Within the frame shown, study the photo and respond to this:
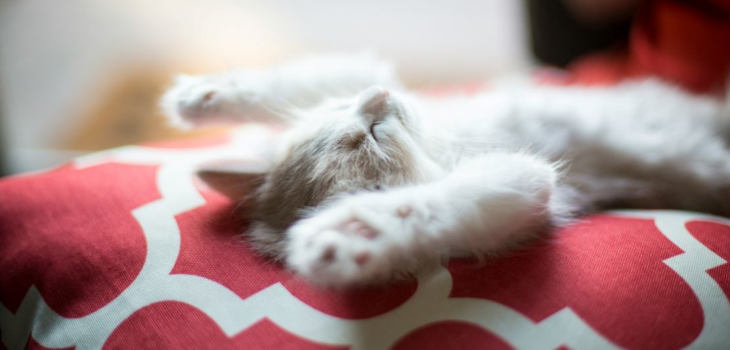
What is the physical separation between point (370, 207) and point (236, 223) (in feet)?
0.88

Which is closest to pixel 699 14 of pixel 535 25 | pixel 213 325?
pixel 535 25

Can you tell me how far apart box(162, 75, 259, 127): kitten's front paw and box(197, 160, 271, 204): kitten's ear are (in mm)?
89

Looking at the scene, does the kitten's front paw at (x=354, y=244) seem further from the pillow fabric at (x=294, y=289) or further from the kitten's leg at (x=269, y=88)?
the kitten's leg at (x=269, y=88)

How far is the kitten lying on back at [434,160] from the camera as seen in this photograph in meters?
0.56

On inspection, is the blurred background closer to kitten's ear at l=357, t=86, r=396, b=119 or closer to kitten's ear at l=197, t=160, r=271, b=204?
kitten's ear at l=357, t=86, r=396, b=119

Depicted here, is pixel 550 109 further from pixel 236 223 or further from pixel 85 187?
pixel 85 187

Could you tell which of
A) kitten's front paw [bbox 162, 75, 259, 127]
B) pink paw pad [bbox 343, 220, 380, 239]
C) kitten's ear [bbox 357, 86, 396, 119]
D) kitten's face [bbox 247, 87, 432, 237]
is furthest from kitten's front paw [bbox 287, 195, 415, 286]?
kitten's front paw [bbox 162, 75, 259, 127]

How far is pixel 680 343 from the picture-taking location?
502 millimetres

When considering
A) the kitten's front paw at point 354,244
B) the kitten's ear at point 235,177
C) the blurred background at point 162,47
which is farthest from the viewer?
the blurred background at point 162,47

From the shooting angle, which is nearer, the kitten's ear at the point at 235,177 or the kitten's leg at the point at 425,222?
the kitten's leg at the point at 425,222

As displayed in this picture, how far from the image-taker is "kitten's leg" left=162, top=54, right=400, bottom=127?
2.77ft

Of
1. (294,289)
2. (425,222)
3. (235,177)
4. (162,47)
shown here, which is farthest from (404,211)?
(162,47)

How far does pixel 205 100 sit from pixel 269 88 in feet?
0.44

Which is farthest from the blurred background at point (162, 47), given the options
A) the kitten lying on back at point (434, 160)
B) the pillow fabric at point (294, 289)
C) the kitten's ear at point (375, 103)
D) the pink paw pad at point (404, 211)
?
the pink paw pad at point (404, 211)
